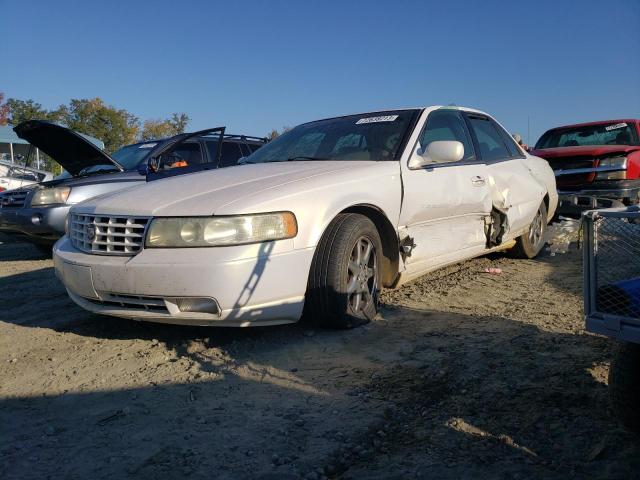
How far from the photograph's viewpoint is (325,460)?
197 centimetres

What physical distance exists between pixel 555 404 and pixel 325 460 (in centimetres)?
105

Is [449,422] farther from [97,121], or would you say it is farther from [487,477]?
[97,121]

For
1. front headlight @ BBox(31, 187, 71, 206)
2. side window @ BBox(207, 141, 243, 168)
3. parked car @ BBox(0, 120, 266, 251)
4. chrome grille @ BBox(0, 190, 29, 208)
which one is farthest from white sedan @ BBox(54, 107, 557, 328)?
chrome grille @ BBox(0, 190, 29, 208)

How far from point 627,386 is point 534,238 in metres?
4.02

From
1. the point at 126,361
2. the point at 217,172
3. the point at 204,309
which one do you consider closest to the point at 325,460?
the point at 204,309

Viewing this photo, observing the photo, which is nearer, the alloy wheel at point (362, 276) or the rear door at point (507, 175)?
the alloy wheel at point (362, 276)

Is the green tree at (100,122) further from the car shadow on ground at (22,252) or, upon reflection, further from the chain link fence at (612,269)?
the chain link fence at (612,269)

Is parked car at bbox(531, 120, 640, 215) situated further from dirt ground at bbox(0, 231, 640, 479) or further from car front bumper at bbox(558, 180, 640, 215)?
dirt ground at bbox(0, 231, 640, 479)

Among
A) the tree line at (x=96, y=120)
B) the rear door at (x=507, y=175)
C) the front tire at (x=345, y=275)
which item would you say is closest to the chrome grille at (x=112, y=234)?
the front tire at (x=345, y=275)

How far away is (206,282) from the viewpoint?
284 cm

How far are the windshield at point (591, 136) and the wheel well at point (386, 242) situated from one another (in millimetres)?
5975

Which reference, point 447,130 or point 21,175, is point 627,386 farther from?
point 21,175

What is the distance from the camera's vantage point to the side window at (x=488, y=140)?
498cm

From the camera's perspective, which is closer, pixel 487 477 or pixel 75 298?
pixel 487 477
